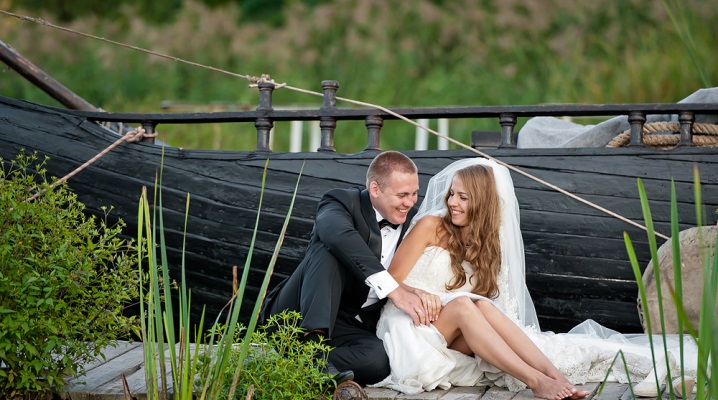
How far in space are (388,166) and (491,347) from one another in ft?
2.26

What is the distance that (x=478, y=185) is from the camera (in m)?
3.26

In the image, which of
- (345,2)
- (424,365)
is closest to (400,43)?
(345,2)

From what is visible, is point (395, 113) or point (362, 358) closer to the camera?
point (362, 358)

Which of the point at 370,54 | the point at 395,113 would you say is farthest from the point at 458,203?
the point at 370,54

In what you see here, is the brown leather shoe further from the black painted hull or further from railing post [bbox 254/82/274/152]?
railing post [bbox 254/82/274/152]

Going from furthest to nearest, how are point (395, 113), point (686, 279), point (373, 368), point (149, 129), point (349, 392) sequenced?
point (149, 129)
point (395, 113)
point (686, 279)
point (373, 368)
point (349, 392)

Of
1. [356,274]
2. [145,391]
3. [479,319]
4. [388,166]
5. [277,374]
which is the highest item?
[388,166]

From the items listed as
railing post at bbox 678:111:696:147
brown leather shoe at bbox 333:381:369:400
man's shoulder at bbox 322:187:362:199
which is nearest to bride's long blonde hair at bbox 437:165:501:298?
man's shoulder at bbox 322:187:362:199

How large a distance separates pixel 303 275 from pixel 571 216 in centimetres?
127

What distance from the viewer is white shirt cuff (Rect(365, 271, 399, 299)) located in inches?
121

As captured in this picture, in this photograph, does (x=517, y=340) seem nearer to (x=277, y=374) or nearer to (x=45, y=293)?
(x=277, y=374)

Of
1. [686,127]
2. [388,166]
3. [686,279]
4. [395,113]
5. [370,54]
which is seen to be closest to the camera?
[388,166]

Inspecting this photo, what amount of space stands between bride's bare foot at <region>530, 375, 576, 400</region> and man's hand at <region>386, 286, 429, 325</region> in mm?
408

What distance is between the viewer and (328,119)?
4.06 meters
